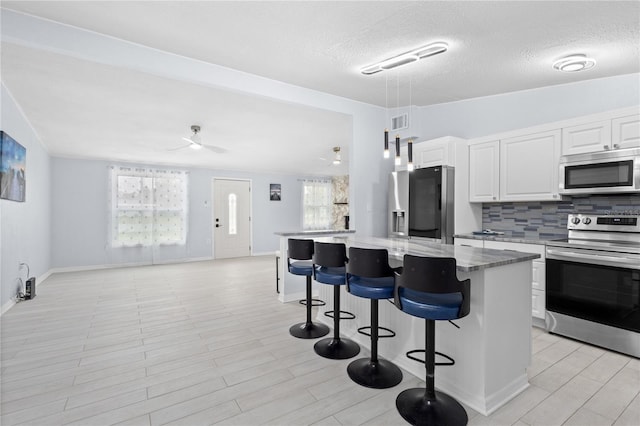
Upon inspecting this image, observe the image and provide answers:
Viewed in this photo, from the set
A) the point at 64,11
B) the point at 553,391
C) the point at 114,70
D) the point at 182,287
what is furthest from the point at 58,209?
the point at 553,391

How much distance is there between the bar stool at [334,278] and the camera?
253 cm

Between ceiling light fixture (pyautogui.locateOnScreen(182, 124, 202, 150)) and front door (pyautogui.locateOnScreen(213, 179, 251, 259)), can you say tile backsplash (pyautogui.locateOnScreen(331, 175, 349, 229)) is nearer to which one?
front door (pyautogui.locateOnScreen(213, 179, 251, 259))

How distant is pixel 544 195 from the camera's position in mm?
3414

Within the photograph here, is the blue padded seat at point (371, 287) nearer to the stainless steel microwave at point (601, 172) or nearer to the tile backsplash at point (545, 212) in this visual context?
the stainless steel microwave at point (601, 172)

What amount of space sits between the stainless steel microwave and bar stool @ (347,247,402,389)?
2.33 metres

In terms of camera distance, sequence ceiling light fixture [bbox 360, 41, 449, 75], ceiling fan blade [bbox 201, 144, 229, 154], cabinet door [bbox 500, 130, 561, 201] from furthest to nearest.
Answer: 1. ceiling fan blade [bbox 201, 144, 229, 154]
2. cabinet door [bbox 500, 130, 561, 201]
3. ceiling light fixture [bbox 360, 41, 449, 75]

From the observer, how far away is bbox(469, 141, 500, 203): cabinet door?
3.83m

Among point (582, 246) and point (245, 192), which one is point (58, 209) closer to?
point (245, 192)

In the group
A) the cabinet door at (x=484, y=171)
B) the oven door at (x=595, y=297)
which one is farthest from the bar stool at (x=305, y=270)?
the cabinet door at (x=484, y=171)

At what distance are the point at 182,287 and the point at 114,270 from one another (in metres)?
2.67

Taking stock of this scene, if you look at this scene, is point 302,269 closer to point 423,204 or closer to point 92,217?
point 423,204

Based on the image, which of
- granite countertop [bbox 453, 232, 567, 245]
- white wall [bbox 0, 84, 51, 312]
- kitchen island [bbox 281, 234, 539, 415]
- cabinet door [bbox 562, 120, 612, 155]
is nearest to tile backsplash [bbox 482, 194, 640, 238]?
granite countertop [bbox 453, 232, 567, 245]

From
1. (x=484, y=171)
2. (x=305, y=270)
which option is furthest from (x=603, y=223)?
(x=305, y=270)

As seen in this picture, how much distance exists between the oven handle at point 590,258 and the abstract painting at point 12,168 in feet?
19.3
